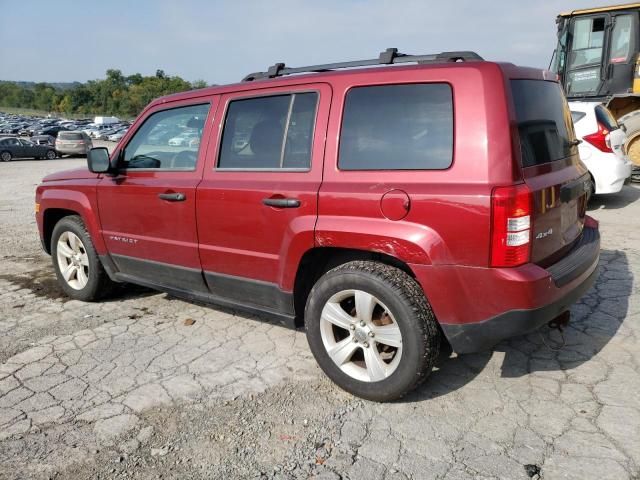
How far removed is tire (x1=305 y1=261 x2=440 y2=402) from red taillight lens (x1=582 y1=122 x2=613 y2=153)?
6.52 m

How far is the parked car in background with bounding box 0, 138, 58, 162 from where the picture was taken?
89.2 ft

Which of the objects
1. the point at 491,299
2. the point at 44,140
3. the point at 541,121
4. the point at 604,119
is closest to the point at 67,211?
the point at 491,299

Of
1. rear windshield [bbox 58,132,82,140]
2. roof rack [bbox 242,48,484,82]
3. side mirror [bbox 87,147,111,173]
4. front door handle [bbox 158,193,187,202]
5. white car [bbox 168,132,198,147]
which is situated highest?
roof rack [bbox 242,48,484,82]

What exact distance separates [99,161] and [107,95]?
444 feet

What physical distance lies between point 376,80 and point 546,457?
215 cm

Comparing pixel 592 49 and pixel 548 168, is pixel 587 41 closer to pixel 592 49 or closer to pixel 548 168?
pixel 592 49

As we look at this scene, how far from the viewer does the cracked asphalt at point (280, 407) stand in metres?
2.55

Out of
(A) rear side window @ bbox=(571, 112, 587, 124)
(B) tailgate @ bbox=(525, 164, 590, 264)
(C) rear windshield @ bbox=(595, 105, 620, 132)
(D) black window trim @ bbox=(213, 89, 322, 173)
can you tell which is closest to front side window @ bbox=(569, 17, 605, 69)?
(C) rear windshield @ bbox=(595, 105, 620, 132)

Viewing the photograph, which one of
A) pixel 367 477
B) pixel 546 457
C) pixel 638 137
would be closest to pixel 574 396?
pixel 546 457

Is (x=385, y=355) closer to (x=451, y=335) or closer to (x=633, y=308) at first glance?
(x=451, y=335)

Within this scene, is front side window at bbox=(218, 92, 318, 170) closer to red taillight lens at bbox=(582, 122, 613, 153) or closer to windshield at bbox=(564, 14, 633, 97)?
red taillight lens at bbox=(582, 122, 613, 153)

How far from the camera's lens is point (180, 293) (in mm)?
4113

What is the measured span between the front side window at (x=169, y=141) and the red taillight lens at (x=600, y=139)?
21.4 feet

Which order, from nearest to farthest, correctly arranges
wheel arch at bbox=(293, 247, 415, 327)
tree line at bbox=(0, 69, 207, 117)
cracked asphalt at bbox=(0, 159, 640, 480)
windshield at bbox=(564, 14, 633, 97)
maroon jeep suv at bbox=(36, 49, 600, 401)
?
cracked asphalt at bbox=(0, 159, 640, 480) < maroon jeep suv at bbox=(36, 49, 600, 401) < wheel arch at bbox=(293, 247, 415, 327) < windshield at bbox=(564, 14, 633, 97) < tree line at bbox=(0, 69, 207, 117)
